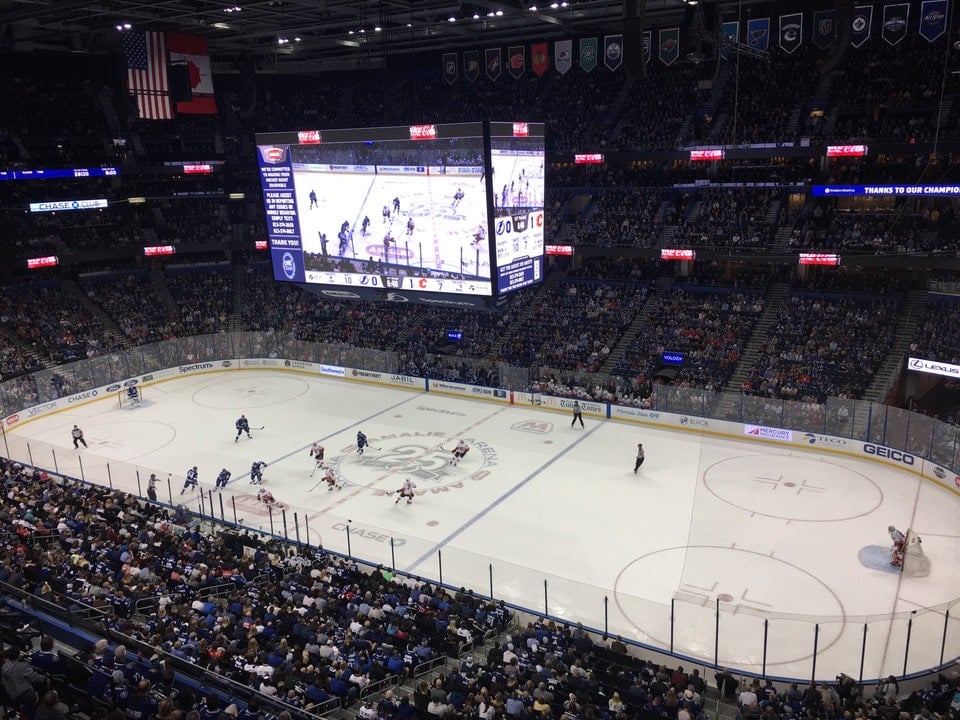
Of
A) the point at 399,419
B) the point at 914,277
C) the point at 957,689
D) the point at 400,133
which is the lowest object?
the point at 399,419

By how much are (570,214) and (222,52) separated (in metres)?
22.9

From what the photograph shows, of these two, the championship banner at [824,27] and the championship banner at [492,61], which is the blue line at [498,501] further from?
the championship banner at [492,61]

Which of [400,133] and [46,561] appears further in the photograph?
[400,133]

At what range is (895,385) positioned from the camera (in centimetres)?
2823

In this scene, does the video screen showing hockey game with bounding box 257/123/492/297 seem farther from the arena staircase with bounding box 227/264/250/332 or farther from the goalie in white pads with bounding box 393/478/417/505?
the arena staircase with bounding box 227/264/250/332

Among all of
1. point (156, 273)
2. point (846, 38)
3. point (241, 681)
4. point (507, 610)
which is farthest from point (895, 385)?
point (156, 273)

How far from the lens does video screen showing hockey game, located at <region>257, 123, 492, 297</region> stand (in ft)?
82.4

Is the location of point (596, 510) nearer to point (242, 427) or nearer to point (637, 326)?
point (242, 427)

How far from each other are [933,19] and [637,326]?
1722cm

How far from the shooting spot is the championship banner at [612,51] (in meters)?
39.9

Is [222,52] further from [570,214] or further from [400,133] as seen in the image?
[400,133]

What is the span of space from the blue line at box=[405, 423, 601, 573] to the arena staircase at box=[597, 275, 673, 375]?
422 cm

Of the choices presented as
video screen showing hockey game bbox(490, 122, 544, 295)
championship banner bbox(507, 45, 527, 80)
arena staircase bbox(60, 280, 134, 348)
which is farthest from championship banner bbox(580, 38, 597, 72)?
arena staircase bbox(60, 280, 134, 348)

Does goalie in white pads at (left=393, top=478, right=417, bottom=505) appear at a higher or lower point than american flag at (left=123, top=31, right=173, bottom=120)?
lower
